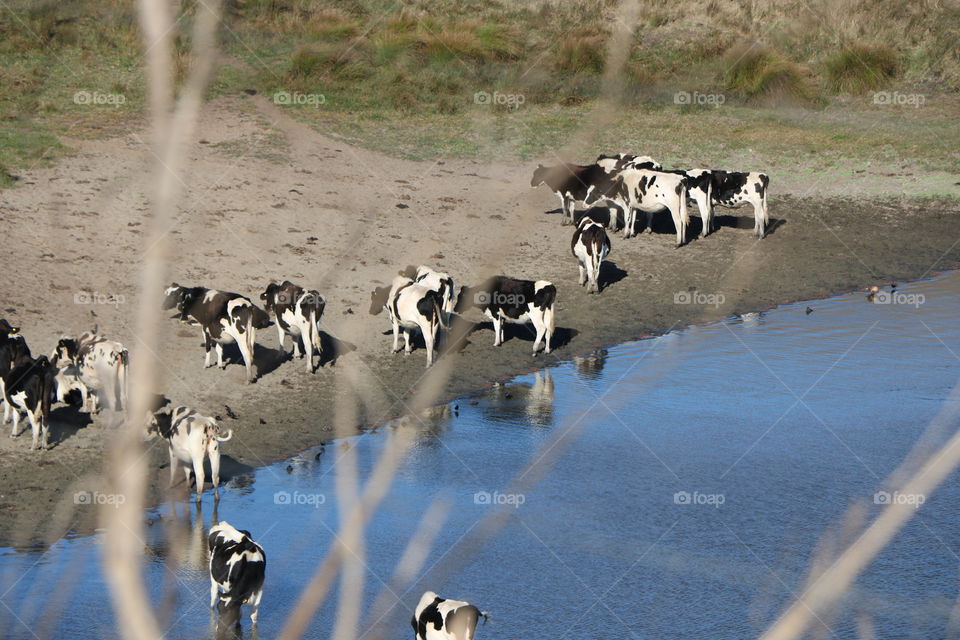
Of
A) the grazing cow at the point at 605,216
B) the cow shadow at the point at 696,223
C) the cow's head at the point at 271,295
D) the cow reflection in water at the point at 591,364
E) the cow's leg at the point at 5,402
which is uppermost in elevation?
the grazing cow at the point at 605,216

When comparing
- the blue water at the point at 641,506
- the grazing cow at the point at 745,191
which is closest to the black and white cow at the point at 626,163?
the grazing cow at the point at 745,191

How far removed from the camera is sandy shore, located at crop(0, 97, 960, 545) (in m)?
18.6

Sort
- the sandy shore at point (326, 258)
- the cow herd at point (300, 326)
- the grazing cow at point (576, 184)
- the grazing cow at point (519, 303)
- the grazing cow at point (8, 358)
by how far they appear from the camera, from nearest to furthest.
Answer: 1. the cow herd at point (300, 326)
2. the grazing cow at point (8, 358)
3. the sandy shore at point (326, 258)
4. the grazing cow at point (519, 303)
5. the grazing cow at point (576, 184)

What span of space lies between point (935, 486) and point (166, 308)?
1182 centimetres

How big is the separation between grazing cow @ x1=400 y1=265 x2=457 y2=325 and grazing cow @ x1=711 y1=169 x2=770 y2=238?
8.90 m

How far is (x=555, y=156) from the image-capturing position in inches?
1324

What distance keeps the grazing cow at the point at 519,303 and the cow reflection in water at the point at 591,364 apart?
2.02ft

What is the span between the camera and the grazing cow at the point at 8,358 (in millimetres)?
17359

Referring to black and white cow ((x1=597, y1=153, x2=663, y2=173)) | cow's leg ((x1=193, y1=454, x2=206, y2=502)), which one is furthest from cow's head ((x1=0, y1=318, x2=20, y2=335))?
black and white cow ((x1=597, y1=153, x2=663, y2=173))

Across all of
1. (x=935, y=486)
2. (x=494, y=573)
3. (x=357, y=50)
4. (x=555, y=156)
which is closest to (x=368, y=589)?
(x=494, y=573)

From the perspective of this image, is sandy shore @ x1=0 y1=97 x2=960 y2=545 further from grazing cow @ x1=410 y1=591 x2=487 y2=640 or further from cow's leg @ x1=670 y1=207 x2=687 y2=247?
grazing cow @ x1=410 y1=591 x2=487 y2=640

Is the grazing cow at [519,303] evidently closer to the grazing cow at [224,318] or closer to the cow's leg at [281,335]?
the cow's leg at [281,335]

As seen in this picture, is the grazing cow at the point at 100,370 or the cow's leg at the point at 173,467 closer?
the cow's leg at the point at 173,467

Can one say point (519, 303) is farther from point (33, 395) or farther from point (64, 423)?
point (33, 395)
